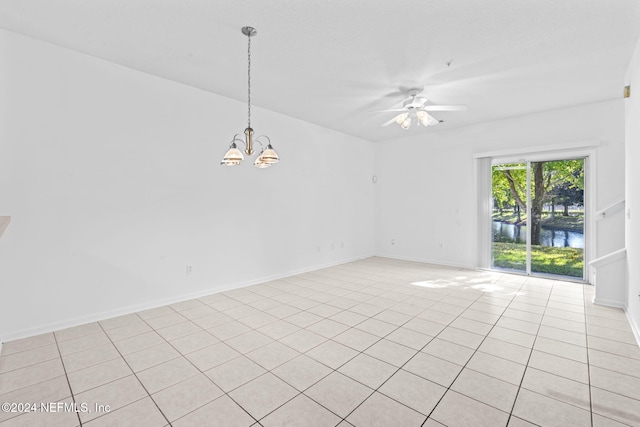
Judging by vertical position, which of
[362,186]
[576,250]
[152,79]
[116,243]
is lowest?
[576,250]

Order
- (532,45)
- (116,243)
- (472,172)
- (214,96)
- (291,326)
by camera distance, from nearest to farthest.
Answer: (532,45) → (291,326) → (116,243) → (214,96) → (472,172)

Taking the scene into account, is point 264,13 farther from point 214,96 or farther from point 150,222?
point 150,222

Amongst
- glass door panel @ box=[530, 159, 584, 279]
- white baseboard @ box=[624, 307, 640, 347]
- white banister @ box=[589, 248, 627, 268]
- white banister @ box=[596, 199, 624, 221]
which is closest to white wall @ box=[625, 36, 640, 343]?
white baseboard @ box=[624, 307, 640, 347]

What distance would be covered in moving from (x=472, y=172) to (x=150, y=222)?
5.80m

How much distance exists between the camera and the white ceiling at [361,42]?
249cm

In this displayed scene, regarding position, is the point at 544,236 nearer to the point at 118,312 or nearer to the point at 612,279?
the point at 612,279

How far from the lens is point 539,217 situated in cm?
541

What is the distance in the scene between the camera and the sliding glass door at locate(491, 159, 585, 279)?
5.06m

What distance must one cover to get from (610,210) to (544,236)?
1047 mm

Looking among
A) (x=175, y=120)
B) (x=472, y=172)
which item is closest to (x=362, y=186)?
(x=472, y=172)

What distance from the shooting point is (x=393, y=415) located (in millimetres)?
1867

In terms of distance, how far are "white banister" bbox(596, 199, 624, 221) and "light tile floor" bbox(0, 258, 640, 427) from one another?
145 centimetres

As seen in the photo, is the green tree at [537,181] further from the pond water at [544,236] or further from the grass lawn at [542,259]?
the grass lawn at [542,259]

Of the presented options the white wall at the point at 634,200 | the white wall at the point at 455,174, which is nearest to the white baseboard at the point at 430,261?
the white wall at the point at 455,174
